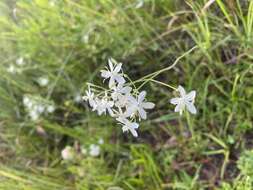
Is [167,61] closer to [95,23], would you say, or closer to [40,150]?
[95,23]

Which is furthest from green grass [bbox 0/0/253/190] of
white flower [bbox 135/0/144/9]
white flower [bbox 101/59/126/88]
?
white flower [bbox 101/59/126/88]

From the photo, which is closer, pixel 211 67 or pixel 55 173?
pixel 211 67

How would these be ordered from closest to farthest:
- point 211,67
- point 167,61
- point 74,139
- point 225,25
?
point 225,25
point 211,67
point 167,61
point 74,139

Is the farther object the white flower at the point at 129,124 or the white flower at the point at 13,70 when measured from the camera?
the white flower at the point at 13,70

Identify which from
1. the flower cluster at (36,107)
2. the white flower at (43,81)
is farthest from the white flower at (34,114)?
the white flower at (43,81)

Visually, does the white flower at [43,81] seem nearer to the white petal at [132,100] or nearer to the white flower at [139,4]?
the white flower at [139,4]

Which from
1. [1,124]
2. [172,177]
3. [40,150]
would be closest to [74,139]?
[40,150]

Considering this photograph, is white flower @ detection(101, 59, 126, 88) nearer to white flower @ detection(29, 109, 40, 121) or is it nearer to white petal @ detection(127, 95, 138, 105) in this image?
white petal @ detection(127, 95, 138, 105)
